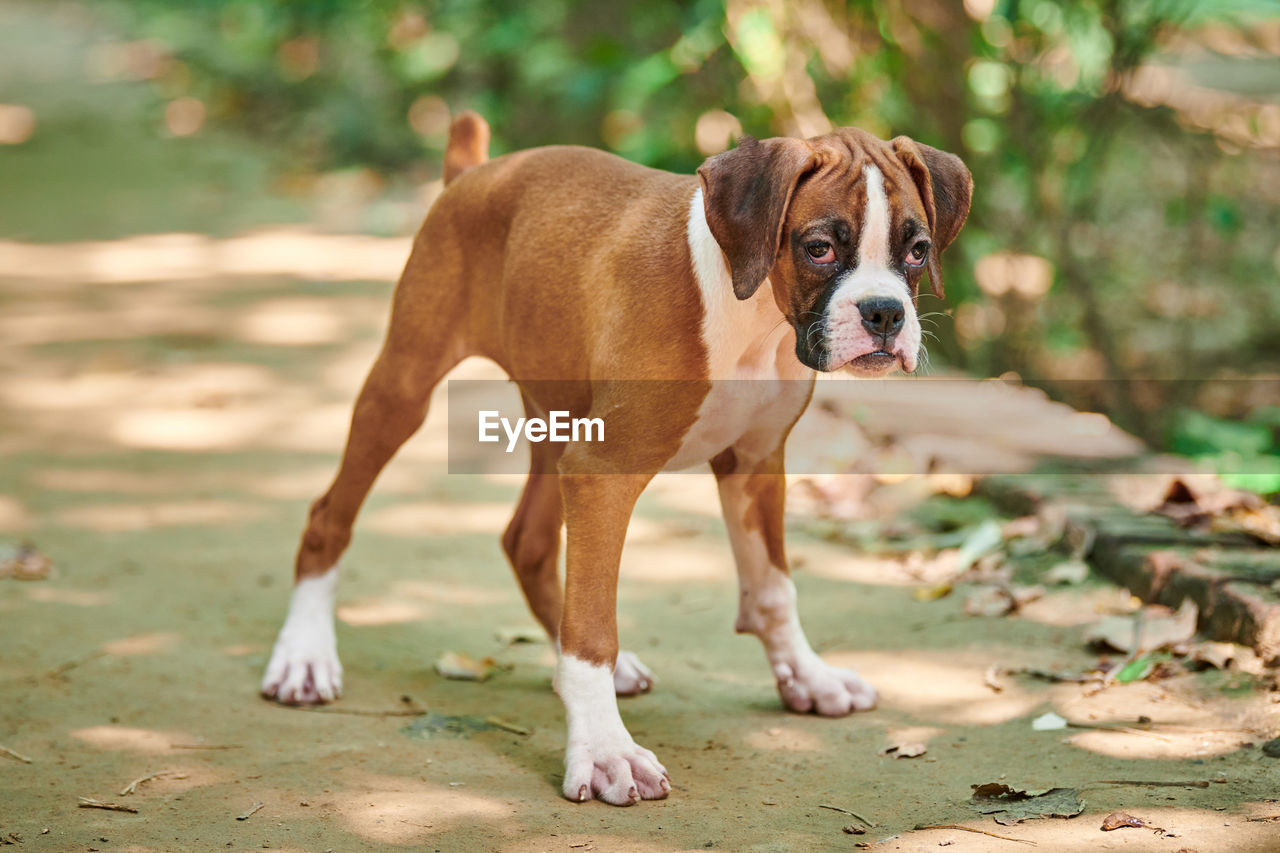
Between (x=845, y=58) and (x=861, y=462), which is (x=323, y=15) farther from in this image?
(x=861, y=462)

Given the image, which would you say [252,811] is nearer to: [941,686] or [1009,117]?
[941,686]

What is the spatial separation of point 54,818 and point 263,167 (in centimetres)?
991

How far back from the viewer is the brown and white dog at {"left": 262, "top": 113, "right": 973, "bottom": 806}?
2.93 m

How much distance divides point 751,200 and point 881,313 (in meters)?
0.39

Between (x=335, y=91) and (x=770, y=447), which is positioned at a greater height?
(x=335, y=91)

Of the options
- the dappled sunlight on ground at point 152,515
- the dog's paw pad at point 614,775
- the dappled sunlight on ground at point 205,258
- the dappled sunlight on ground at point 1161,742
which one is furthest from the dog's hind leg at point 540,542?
the dappled sunlight on ground at point 205,258

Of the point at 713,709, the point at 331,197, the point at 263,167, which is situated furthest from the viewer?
the point at 263,167

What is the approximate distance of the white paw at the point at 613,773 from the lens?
9.85ft

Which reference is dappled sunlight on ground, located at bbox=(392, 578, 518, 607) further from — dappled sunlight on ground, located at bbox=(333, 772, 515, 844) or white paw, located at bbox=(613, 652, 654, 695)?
dappled sunlight on ground, located at bbox=(333, 772, 515, 844)

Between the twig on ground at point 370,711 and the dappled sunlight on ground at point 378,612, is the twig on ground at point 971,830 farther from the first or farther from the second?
the dappled sunlight on ground at point 378,612

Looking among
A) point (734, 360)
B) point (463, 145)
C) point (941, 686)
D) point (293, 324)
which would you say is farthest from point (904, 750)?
point (293, 324)

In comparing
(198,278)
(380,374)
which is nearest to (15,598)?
(380,374)

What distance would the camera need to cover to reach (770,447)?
3477mm

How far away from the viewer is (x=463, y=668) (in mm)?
3914
